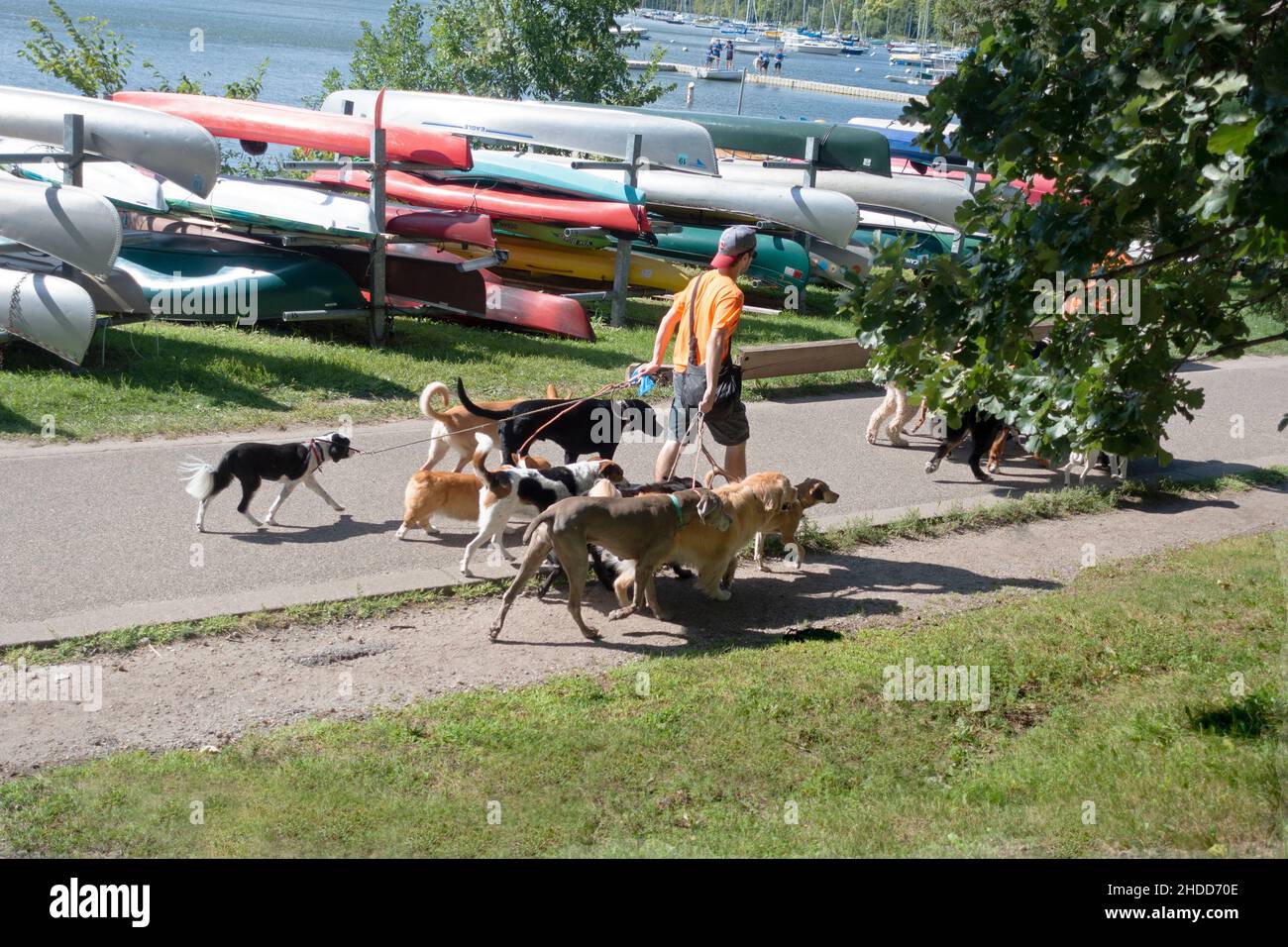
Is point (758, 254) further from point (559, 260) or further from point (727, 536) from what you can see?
point (727, 536)

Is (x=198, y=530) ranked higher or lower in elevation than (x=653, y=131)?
lower

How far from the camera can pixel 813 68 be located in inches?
4530

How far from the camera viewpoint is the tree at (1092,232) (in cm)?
506

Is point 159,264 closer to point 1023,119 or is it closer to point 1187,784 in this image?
point 1023,119

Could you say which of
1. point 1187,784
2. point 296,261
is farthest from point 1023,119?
point 296,261

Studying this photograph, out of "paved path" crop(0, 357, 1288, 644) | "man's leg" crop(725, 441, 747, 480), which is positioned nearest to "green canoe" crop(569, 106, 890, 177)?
"paved path" crop(0, 357, 1288, 644)

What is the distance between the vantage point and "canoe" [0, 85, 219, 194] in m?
12.9

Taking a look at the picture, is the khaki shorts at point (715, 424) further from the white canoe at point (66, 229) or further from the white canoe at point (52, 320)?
the white canoe at point (66, 229)

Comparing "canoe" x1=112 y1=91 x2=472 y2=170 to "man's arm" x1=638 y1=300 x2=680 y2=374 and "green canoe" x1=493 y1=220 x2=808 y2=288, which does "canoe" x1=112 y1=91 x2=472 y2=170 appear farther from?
"man's arm" x1=638 y1=300 x2=680 y2=374

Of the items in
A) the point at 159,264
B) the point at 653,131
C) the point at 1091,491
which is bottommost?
the point at 1091,491

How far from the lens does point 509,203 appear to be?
17.2 metres

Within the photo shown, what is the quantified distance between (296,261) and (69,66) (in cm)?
1186

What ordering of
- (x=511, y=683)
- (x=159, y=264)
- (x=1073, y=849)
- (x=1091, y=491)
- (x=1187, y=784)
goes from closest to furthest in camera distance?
(x=1073, y=849) → (x=1187, y=784) → (x=511, y=683) → (x=1091, y=491) → (x=159, y=264)

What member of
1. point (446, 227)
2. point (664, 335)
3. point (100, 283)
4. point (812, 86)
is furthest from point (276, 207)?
point (812, 86)
